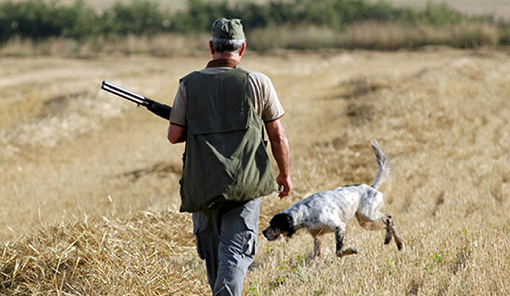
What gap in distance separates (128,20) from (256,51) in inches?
286

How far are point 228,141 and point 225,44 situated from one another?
57cm

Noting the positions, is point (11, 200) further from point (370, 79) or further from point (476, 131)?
point (370, 79)

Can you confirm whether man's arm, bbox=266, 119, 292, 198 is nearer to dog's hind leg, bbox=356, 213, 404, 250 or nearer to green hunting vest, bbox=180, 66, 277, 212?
green hunting vest, bbox=180, 66, 277, 212

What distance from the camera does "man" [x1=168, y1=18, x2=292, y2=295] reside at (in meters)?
3.95

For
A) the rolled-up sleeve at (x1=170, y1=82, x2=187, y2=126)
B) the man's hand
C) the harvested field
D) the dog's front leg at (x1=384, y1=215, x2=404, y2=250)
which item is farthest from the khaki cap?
the dog's front leg at (x1=384, y1=215, x2=404, y2=250)

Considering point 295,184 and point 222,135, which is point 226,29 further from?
point 295,184

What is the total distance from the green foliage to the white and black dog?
82.9 feet

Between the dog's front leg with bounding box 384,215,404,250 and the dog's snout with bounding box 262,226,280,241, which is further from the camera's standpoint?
the dog's front leg with bounding box 384,215,404,250

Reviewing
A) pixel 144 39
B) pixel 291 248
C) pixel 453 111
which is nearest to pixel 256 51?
pixel 144 39

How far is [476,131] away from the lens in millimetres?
10961

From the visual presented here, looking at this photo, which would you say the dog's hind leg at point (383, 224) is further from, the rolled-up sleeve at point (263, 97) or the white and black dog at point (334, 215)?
the rolled-up sleeve at point (263, 97)

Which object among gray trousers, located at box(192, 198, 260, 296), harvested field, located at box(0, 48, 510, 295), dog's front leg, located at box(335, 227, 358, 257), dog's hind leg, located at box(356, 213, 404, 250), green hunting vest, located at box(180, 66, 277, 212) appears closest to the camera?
green hunting vest, located at box(180, 66, 277, 212)

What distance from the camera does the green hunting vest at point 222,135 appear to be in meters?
3.95

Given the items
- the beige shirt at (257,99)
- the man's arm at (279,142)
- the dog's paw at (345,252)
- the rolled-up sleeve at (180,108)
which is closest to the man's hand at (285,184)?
the man's arm at (279,142)
